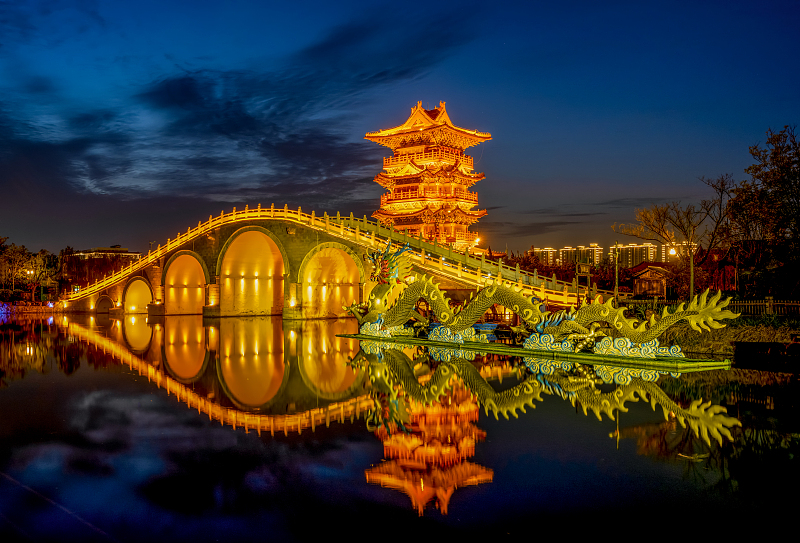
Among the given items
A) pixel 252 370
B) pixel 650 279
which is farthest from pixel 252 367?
pixel 650 279

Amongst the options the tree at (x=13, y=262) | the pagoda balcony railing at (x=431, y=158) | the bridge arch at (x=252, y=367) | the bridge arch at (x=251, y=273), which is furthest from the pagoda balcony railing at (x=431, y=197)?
the tree at (x=13, y=262)

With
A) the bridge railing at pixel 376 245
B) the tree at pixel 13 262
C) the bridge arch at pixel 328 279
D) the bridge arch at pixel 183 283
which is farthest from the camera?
the tree at pixel 13 262

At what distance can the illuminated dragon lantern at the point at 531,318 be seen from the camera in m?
13.0

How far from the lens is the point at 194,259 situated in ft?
113

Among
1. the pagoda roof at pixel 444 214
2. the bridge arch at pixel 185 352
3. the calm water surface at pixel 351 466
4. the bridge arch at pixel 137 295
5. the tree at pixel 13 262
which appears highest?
the pagoda roof at pixel 444 214

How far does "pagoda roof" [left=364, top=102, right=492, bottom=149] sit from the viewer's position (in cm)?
3741

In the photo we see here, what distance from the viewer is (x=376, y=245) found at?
88.0 feet

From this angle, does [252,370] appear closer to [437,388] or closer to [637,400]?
[437,388]

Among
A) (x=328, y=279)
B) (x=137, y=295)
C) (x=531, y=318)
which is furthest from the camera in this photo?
(x=137, y=295)

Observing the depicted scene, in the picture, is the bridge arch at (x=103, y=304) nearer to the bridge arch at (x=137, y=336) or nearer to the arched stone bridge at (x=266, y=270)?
the arched stone bridge at (x=266, y=270)

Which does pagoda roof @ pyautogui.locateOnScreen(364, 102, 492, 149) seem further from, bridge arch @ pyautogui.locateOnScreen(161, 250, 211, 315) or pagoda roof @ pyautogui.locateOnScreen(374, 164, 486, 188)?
bridge arch @ pyautogui.locateOnScreen(161, 250, 211, 315)

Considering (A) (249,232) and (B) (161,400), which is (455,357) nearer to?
(B) (161,400)

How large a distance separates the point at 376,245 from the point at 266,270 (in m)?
10.1

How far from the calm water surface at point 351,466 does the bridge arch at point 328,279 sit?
1790 centimetres
